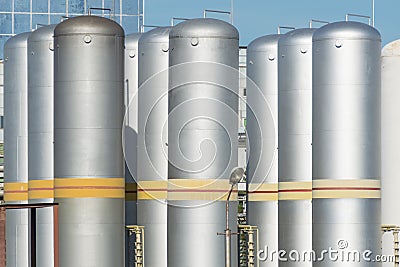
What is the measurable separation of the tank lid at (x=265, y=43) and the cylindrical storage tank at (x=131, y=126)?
4.66 m

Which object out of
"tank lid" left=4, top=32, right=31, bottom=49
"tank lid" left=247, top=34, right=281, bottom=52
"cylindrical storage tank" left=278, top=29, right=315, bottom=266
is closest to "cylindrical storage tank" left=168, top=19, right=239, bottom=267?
"cylindrical storage tank" left=278, top=29, right=315, bottom=266

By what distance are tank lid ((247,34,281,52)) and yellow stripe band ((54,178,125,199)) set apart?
9.41 metres

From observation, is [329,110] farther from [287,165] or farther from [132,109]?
[132,109]

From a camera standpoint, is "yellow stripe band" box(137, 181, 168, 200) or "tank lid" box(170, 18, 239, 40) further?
"yellow stripe band" box(137, 181, 168, 200)

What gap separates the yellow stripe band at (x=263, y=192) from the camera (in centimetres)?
4581

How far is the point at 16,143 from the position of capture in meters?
46.1

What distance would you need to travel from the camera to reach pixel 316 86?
41188 mm

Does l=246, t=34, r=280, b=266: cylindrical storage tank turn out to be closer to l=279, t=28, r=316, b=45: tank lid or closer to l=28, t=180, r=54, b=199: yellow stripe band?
l=279, t=28, r=316, b=45: tank lid

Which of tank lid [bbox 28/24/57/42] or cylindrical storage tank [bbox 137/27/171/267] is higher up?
tank lid [bbox 28/24/57/42]

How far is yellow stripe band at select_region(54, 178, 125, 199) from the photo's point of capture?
39531mm

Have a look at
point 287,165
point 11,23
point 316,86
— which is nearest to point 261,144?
point 287,165

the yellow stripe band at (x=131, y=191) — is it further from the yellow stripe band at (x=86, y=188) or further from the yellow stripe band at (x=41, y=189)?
the yellow stripe band at (x=86, y=188)

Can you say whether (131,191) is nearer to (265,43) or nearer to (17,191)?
(17,191)

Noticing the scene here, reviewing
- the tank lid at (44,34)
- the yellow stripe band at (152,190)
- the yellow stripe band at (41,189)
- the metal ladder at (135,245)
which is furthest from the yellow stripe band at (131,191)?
the tank lid at (44,34)
